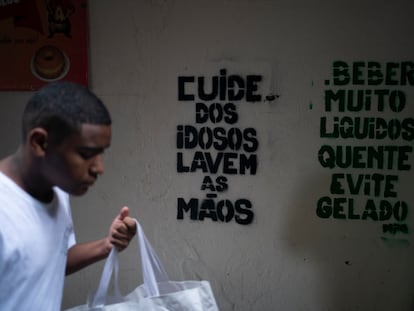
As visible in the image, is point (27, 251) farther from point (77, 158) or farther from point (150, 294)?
point (150, 294)

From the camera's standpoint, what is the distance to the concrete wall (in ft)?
7.55

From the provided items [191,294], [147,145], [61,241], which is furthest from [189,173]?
[61,241]

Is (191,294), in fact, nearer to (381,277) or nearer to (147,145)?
(147,145)

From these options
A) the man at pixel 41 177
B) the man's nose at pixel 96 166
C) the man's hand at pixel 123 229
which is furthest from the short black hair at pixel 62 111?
the man's hand at pixel 123 229

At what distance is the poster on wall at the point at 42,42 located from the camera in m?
2.47

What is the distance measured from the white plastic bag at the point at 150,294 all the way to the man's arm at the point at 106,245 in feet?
0.11

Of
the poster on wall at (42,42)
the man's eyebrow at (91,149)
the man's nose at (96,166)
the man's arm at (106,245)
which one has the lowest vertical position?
the man's arm at (106,245)

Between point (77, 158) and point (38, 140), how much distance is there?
0.12 m

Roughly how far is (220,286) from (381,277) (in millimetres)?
938

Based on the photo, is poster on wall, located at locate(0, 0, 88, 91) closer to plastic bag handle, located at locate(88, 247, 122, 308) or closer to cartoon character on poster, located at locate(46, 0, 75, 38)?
cartoon character on poster, located at locate(46, 0, 75, 38)

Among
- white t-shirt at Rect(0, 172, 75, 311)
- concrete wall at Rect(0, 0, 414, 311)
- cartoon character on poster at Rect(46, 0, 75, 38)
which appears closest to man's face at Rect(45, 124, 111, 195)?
white t-shirt at Rect(0, 172, 75, 311)

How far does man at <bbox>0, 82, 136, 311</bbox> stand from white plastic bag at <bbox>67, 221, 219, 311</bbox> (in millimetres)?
243

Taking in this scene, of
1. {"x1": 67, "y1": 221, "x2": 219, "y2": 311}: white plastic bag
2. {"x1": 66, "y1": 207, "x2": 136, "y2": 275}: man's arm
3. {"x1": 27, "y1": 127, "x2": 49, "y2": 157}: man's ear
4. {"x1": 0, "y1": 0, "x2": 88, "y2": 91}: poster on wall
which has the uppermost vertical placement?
{"x1": 0, "y1": 0, "x2": 88, "y2": 91}: poster on wall

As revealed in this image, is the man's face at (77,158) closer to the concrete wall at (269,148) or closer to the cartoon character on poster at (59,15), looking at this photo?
the concrete wall at (269,148)
